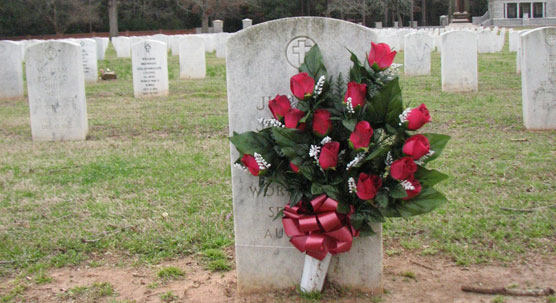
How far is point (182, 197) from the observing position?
19.2 feet

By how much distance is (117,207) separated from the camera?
5590mm

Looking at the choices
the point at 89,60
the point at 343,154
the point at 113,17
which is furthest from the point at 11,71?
the point at 113,17

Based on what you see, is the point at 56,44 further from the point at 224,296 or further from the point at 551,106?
the point at 551,106

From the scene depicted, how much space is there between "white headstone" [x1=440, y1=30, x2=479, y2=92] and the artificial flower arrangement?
369 inches

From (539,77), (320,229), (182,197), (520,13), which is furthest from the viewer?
(520,13)

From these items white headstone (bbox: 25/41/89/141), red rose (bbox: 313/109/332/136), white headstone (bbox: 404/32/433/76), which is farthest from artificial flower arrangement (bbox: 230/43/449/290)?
white headstone (bbox: 404/32/433/76)

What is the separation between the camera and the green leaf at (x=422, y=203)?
11.2ft

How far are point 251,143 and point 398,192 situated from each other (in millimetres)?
850

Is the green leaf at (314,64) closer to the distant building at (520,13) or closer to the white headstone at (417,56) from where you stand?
the white headstone at (417,56)

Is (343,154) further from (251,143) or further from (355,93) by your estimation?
(251,143)

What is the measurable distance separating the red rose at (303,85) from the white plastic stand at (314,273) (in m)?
0.92

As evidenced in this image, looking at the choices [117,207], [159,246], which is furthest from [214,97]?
[159,246]

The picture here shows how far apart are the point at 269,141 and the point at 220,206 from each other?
2.09 meters

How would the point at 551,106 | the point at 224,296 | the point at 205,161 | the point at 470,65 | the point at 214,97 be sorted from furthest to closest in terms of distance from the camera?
the point at 214,97 → the point at 470,65 → the point at 551,106 → the point at 205,161 → the point at 224,296
